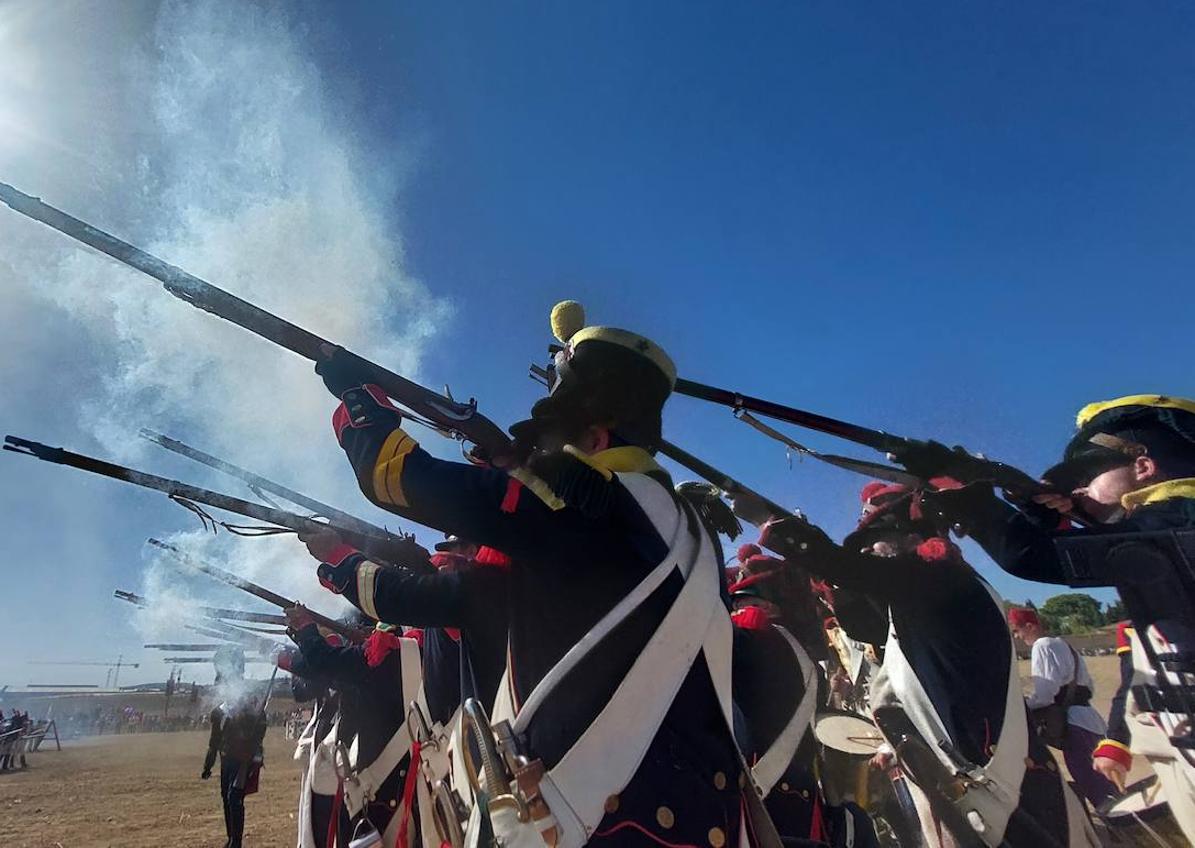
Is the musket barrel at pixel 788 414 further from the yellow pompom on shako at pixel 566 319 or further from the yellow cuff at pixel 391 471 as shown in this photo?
the yellow cuff at pixel 391 471

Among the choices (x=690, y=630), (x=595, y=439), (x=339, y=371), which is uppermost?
(x=339, y=371)

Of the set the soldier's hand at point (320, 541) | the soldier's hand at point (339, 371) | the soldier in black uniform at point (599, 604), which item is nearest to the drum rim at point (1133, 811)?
the soldier in black uniform at point (599, 604)

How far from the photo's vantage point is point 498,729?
1951 millimetres

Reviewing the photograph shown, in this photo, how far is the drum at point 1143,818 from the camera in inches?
134

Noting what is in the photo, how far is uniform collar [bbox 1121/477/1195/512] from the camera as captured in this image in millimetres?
2818

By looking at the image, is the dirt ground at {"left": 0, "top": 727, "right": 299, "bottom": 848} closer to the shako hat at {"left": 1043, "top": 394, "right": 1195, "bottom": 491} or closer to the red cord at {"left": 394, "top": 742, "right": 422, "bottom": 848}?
the red cord at {"left": 394, "top": 742, "right": 422, "bottom": 848}

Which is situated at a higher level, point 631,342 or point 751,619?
point 631,342

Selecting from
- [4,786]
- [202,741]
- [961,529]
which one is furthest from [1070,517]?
[202,741]

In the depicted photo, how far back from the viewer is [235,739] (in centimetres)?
1339

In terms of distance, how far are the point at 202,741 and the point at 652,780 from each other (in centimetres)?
4474

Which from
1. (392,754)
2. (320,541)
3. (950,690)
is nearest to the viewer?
(950,690)

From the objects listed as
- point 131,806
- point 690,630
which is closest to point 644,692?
point 690,630

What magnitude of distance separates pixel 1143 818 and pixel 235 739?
14035mm

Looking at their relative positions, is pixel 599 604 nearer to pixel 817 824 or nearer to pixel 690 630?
pixel 690 630
